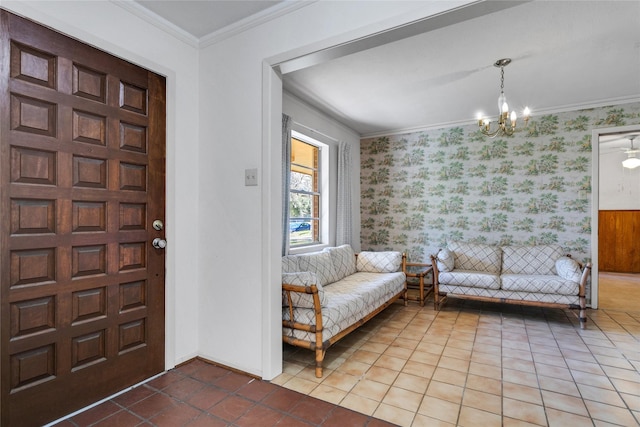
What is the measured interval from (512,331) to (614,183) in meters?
5.83

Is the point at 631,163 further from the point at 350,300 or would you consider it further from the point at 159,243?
the point at 159,243

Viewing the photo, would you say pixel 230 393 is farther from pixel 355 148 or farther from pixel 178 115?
pixel 355 148

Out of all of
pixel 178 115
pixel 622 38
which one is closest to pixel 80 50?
pixel 178 115

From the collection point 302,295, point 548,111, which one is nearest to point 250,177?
point 302,295

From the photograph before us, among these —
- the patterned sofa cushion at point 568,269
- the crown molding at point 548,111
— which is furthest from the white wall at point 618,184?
the patterned sofa cushion at point 568,269

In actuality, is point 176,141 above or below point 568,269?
above

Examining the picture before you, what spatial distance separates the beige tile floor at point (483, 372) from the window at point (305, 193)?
4.75ft

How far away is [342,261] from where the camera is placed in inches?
159

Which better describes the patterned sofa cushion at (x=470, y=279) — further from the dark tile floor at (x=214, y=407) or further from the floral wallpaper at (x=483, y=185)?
the dark tile floor at (x=214, y=407)

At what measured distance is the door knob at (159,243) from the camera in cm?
225

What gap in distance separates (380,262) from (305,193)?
135 cm

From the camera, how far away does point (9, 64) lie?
1620 mm

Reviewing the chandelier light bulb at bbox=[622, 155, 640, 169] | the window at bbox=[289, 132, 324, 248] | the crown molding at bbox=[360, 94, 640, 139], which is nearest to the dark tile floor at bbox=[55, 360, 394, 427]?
the window at bbox=[289, 132, 324, 248]

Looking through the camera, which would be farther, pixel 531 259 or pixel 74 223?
pixel 531 259
